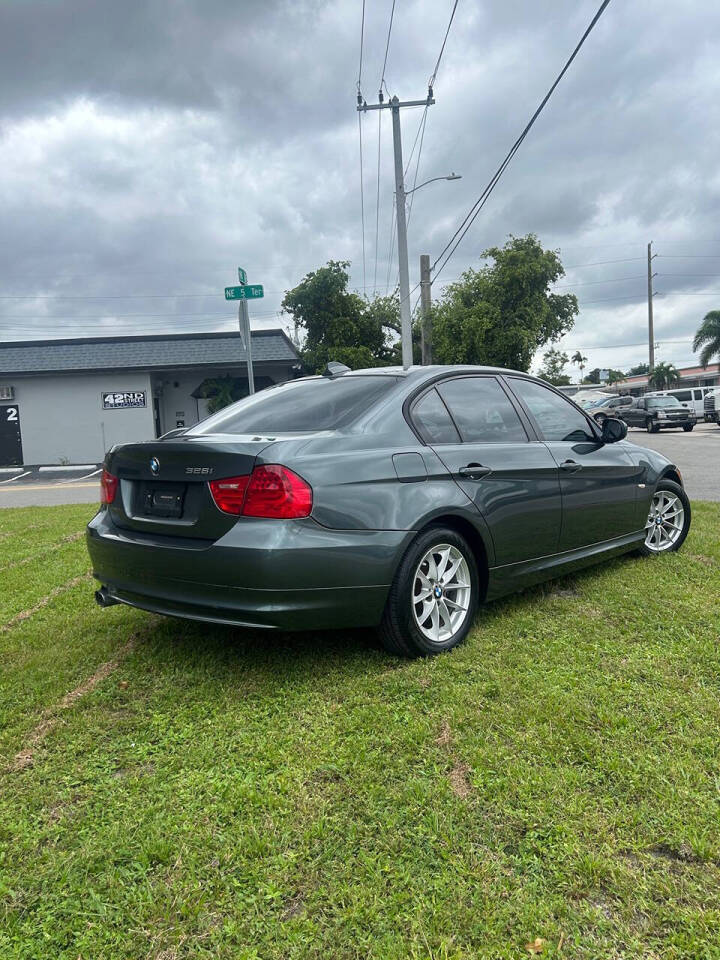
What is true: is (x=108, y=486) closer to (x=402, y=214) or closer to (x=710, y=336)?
(x=402, y=214)

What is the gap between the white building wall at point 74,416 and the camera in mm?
23750

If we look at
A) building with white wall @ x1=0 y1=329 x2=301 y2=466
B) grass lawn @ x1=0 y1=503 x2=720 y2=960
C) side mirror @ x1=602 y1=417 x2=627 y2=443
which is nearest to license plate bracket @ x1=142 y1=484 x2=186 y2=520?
grass lawn @ x1=0 y1=503 x2=720 y2=960

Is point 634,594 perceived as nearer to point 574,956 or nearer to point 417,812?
point 417,812

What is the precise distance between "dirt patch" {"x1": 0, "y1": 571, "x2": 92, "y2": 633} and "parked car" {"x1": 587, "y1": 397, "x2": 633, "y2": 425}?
98.6 ft

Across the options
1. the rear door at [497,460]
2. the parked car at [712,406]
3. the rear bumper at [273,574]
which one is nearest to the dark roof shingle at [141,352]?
the parked car at [712,406]

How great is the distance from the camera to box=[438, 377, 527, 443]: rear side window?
3.91 metres

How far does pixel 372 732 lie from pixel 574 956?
45.2 inches

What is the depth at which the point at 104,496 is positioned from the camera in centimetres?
376

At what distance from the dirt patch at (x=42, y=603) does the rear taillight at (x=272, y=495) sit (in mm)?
2113

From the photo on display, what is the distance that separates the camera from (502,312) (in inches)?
1190

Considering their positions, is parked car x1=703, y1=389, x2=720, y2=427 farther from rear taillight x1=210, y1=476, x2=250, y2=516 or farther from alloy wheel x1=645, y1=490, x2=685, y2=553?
rear taillight x1=210, y1=476, x2=250, y2=516

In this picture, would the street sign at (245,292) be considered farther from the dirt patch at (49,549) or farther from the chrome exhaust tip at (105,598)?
the chrome exhaust tip at (105,598)

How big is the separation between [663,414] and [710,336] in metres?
21.8

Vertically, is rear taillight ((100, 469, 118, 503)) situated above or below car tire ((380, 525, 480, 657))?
above
